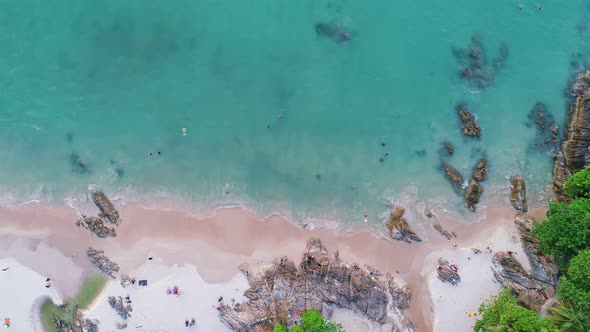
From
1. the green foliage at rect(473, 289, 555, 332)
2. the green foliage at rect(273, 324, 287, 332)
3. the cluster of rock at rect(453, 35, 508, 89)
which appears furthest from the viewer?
the cluster of rock at rect(453, 35, 508, 89)

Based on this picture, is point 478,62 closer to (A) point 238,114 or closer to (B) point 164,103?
(A) point 238,114

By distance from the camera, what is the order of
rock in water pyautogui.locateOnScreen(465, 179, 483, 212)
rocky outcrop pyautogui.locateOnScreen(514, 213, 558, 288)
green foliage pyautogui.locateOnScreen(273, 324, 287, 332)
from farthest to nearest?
1. rock in water pyautogui.locateOnScreen(465, 179, 483, 212)
2. rocky outcrop pyautogui.locateOnScreen(514, 213, 558, 288)
3. green foliage pyautogui.locateOnScreen(273, 324, 287, 332)

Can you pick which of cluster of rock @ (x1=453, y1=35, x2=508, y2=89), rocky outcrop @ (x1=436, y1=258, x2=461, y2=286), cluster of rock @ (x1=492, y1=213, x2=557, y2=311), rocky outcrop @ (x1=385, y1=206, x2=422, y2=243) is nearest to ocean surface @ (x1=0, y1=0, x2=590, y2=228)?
cluster of rock @ (x1=453, y1=35, x2=508, y2=89)

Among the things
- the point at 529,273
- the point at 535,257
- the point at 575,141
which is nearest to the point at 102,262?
the point at 529,273

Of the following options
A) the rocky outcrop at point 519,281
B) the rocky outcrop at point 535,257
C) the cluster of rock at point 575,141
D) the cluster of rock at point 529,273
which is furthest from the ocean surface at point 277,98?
the rocky outcrop at point 519,281

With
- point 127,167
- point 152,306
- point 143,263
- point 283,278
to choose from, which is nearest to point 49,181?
point 127,167

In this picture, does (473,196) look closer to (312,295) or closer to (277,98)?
(312,295)

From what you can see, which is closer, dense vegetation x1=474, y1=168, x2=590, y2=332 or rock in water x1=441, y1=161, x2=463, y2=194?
dense vegetation x1=474, y1=168, x2=590, y2=332

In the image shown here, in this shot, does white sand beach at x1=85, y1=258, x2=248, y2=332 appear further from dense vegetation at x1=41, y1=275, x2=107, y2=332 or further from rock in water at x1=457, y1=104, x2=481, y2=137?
rock in water at x1=457, y1=104, x2=481, y2=137
